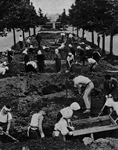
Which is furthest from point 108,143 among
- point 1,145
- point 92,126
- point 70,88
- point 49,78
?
point 49,78

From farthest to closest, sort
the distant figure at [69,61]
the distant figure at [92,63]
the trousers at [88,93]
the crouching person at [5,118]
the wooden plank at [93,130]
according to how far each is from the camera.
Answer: the distant figure at [69,61] → the distant figure at [92,63] → the trousers at [88,93] → the wooden plank at [93,130] → the crouching person at [5,118]

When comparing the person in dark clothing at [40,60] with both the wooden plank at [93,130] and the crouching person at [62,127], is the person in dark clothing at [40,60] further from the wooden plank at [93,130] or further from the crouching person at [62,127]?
the crouching person at [62,127]

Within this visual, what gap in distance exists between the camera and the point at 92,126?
8586 millimetres

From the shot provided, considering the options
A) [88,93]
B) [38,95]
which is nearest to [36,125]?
[88,93]

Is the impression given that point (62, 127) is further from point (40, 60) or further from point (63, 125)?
point (40, 60)

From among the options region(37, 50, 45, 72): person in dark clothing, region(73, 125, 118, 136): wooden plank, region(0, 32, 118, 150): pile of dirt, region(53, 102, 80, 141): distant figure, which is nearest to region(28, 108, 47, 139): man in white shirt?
region(53, 102, 80, 141): distant figure

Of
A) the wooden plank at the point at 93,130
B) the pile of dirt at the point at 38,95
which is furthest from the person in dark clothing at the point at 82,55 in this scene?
the wooden plank at the point at 93,130

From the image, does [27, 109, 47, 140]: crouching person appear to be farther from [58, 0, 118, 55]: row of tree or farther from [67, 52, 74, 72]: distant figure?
[58, 0, 118, 55]: row of tree

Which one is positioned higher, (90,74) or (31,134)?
(90,74)

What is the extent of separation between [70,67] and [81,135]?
6.93m

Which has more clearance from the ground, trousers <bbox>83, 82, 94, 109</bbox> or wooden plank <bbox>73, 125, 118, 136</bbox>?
trousers <bbox>83, 82, 94, 109</bbox>

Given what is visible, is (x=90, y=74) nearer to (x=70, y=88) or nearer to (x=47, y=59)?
(x=70, y=88)

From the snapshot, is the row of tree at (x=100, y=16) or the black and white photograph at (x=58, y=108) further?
the row of tree at (x=100, y=16)

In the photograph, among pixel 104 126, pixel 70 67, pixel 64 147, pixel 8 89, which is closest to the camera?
pixel 64 147
